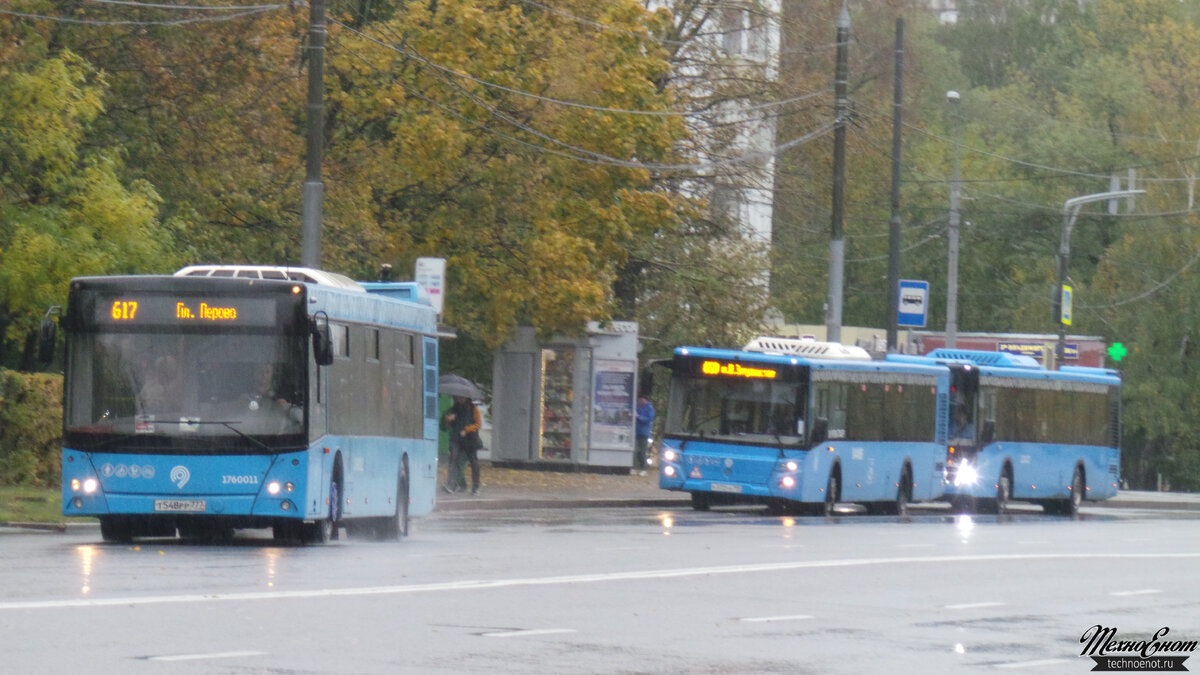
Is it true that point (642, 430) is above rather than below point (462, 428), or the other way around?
below

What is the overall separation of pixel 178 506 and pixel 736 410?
1563 centimetres

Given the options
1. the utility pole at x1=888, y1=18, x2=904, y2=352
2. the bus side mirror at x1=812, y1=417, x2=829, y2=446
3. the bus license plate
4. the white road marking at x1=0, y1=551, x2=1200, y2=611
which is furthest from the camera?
the utility pole at x1=888, y1=18, x2=904, y2=352

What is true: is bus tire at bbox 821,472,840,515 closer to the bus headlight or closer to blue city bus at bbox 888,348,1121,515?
blue city bus at bbox 888,348,1121,515

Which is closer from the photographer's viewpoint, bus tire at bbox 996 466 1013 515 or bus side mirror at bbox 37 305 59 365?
bus side mirror at bbox 37 305 59 365

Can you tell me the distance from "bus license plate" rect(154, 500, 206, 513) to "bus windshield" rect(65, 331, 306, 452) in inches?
19.5

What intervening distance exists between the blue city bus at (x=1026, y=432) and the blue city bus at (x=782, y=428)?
2.79 metres

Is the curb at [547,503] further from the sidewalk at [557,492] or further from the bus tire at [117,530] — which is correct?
the bus tire at [117,530]

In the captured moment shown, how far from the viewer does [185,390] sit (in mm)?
19969

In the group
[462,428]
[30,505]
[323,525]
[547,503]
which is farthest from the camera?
[462,428]

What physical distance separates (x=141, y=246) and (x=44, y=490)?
11.6ft

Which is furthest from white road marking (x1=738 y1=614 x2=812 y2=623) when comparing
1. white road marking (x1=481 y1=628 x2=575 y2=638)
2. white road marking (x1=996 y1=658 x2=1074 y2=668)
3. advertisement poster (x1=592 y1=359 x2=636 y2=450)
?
advertisement poster (x1=592 y1=359 x2=636 y2=450)

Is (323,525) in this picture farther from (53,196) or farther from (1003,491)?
(1003,491)

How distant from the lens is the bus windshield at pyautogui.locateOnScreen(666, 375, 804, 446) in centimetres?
3369

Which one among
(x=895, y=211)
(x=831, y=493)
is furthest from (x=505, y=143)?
(x=895, y=211)
